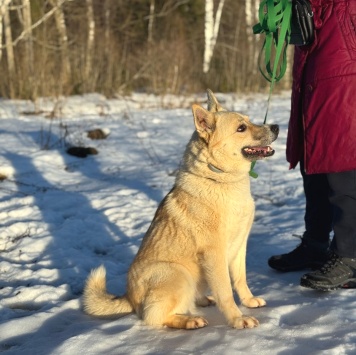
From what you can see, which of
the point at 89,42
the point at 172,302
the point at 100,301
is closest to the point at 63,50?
the point at 89,42

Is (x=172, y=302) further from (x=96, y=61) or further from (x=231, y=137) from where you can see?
(x=96, y=61)

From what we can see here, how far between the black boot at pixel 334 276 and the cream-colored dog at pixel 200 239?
34cm

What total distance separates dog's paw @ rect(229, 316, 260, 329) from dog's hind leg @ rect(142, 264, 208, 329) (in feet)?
0.59

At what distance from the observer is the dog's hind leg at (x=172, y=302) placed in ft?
9.01

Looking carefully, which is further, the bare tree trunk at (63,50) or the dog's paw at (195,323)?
the bare tree trunk at (63,50)

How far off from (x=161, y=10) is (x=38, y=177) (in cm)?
1716

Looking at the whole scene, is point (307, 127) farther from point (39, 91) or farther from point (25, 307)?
point (39, 91)

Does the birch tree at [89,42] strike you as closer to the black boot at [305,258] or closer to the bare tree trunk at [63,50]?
the bare tree trunk at [63,50]

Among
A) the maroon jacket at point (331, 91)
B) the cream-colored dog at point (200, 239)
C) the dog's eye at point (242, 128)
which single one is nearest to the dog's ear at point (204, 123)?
the cream-colored dog at point (200, 239)

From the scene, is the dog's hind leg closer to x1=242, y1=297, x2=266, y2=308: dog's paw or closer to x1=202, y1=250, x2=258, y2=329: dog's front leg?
x1=202, y1=250, x2=258, y2=329: dog's front leg

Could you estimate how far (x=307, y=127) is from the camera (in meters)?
3.06

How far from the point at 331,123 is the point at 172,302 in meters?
1.29

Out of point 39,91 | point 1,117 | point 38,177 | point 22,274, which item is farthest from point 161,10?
point 22,274

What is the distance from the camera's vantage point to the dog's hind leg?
9.01 feet
